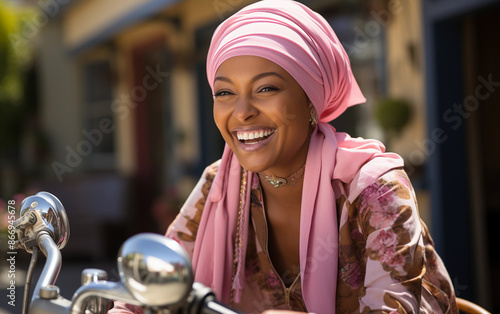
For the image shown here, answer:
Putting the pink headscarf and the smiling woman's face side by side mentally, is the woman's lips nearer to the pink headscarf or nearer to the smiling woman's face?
the smiling woman's face

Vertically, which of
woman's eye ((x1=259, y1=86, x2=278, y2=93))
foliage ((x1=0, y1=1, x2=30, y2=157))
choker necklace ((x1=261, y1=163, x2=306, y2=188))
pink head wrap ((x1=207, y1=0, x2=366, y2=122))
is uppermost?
foliage ((x1=0, y1=1, x2=30, y2=157))

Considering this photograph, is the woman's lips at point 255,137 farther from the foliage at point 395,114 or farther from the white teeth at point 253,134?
the foliage at point 395,114

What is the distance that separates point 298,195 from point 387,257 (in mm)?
422

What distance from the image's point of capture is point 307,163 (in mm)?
1688

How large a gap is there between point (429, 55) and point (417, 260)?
2.82m

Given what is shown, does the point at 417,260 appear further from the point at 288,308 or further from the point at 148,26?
the point at 148,26

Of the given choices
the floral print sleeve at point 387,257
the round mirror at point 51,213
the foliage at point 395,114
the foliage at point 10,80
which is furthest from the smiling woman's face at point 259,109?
the foliage at point 10,80

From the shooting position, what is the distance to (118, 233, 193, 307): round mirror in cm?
78

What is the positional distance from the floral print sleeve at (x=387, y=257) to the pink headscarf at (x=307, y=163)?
Result: 37mm

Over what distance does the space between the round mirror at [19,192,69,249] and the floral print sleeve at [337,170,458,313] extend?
2.23 feet

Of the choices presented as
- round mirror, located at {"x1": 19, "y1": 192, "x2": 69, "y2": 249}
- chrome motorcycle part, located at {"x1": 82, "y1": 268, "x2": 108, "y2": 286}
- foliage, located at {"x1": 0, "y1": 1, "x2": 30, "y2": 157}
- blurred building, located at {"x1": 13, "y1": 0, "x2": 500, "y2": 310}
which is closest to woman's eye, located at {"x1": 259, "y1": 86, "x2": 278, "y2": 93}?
round mirror, located at {"x1": 19, "y1": 192, "x2": 69, "y2": 249}

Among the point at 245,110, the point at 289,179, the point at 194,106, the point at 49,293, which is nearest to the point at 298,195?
the point at 289,179

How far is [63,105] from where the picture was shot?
10.7m

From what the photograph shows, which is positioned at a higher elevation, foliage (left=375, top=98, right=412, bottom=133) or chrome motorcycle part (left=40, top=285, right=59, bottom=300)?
foliage (left=375, top=98, right=412, bottom=133)
